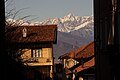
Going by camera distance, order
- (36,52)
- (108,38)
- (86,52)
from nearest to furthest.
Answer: (108,38) → (36,52) → (86,52)

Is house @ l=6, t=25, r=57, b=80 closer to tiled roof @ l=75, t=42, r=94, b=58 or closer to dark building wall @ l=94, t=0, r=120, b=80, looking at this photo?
tiled roof @ l=75, t=42, r=94, b=58

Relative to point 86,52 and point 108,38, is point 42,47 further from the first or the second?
point 108,38

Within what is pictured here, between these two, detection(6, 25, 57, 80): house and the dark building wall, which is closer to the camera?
the dark building wall

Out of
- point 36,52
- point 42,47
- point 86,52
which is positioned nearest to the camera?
point 36,52

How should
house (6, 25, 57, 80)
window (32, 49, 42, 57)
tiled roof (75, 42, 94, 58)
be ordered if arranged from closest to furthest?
house (6, 25, 57, 80) < window (32, 49, 42, 57) < tiled roof (75, 42, 94, 58)

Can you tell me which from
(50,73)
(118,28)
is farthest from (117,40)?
(50,73)

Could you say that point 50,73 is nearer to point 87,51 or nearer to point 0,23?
point 87,51

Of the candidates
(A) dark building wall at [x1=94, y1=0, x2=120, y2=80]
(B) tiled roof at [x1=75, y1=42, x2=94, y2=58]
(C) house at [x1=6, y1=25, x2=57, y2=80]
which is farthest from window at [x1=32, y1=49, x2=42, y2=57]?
(A) dark building wall at [x1=94, y1=0, x2=120, y2=80]

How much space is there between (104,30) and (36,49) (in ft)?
117

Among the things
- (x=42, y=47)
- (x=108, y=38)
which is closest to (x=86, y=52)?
(x=42, y=47)

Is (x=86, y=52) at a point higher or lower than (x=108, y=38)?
lower

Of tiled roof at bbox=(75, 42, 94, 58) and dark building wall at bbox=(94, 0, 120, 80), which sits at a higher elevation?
dark building wall at bbox=(94, 0, 120, 80)

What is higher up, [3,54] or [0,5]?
[0,5]

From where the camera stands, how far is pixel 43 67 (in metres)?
60.0
